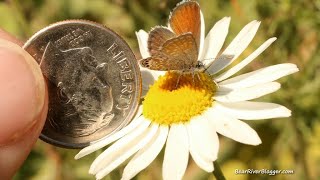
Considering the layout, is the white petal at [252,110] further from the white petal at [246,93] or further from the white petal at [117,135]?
the white petal at [117,135]

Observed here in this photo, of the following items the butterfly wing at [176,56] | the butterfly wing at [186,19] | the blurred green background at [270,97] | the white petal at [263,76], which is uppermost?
the butterfly wing at [186,19]

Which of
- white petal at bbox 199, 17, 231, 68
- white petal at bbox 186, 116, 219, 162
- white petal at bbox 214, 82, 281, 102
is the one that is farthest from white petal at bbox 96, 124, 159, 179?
white petal at bbox 199, 17, 231, 68

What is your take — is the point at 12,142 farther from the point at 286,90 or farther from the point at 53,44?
the point at 286,90

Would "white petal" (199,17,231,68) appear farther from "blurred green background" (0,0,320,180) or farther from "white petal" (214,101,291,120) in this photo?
"blurred green background" (0,0,320,180)

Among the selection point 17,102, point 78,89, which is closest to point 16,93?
point 17,102

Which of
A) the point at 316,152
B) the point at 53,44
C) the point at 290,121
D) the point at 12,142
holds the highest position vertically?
the point at 53,44

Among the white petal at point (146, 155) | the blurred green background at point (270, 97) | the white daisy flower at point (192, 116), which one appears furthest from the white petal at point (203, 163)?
the blurred green background at point (270, 97)

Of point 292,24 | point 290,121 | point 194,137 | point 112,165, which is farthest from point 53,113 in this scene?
point 292,24
